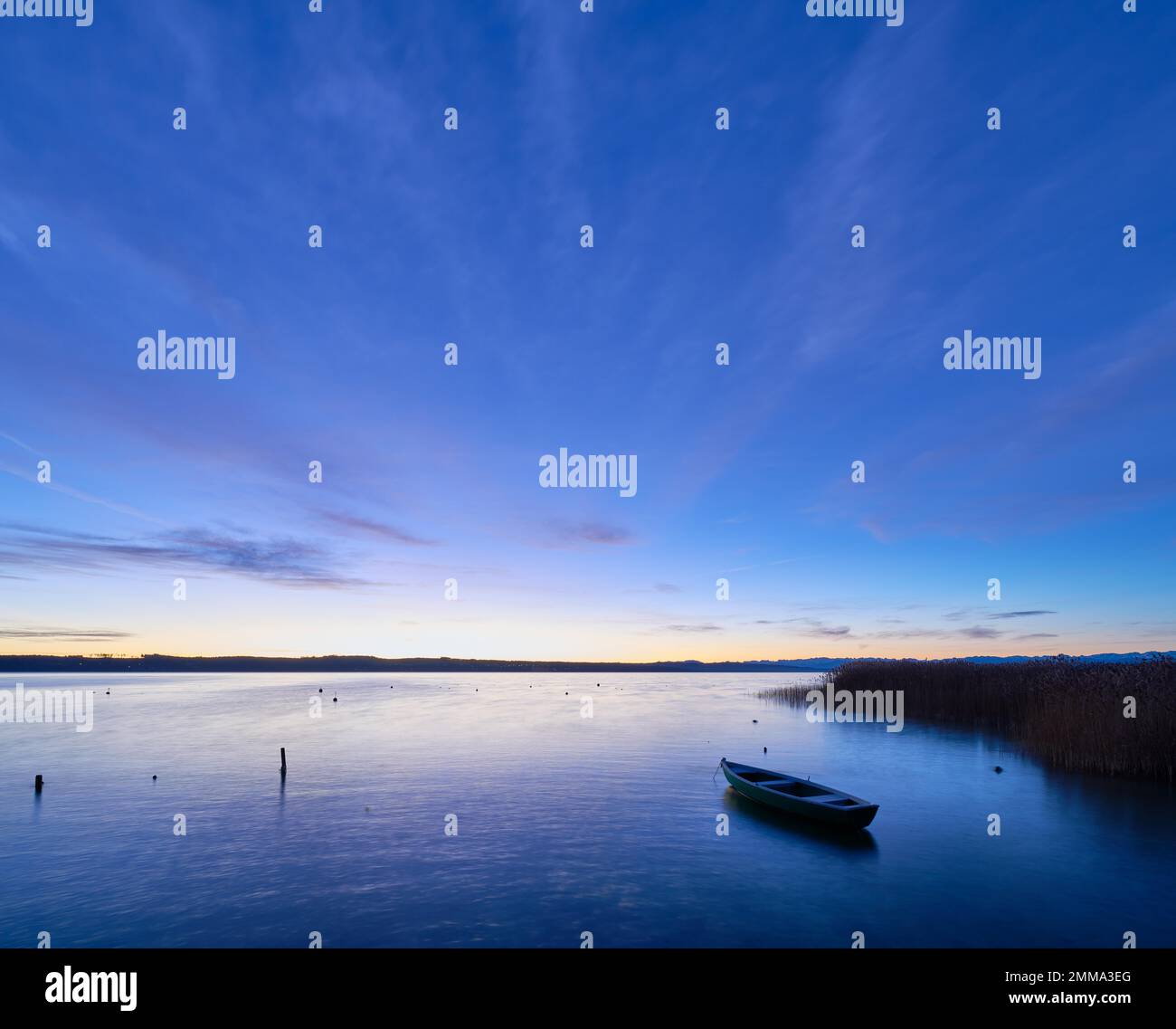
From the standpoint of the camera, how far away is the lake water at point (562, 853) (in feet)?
50.9

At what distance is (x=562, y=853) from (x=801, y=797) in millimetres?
9155

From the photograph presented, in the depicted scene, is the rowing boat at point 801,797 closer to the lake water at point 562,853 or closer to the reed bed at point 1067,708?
the lake water at point 562,853

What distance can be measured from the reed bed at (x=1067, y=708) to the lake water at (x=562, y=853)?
5.00 ft

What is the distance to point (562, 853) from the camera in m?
21.1

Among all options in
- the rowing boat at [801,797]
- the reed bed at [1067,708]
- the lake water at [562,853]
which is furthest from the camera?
the reed bed at [1067,708]

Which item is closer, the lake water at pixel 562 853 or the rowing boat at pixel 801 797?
the lake water at pixel 562 853

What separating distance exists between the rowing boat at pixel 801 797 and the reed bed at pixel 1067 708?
13396 mm

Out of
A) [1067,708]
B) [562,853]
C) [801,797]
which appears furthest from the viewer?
[1067,708]

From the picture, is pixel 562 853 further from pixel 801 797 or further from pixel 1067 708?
pixel 1067 708

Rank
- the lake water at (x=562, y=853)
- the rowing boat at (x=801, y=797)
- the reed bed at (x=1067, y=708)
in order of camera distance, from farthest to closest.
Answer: the reed bed at (x=1067, y=708), the rowing boat at (x=801, y=797), the lake water at (x=562, y=853)

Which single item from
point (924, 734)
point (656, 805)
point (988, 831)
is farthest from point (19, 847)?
point (924, 734)

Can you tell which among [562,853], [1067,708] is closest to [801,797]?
[562,853]

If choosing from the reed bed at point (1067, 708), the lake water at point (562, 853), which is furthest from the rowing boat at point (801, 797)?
the reed bed at point (1067, 708)
